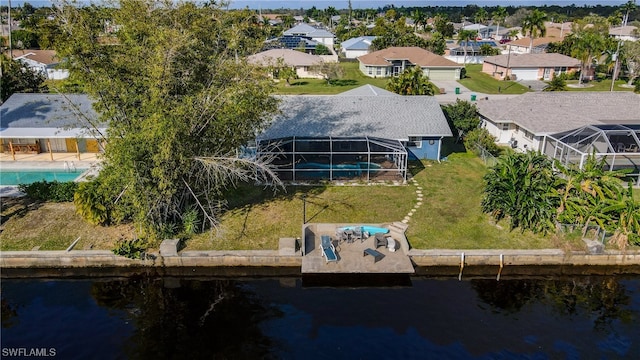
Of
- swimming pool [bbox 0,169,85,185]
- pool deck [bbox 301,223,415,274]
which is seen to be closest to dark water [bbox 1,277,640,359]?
pool deck [bbox 301,223,415,274]

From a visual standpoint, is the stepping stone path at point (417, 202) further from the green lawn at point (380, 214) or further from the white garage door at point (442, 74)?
the white garage door at point (442, 74)

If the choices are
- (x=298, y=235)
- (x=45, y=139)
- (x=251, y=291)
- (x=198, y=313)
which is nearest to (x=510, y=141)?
(x=298, y=235)

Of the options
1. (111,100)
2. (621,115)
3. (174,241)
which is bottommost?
(174,241)

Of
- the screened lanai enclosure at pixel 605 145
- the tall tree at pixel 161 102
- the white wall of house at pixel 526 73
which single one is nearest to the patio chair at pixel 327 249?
the tall tree at pixel 161 102

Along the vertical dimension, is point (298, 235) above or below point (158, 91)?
below

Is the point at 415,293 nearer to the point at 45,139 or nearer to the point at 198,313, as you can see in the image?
the point at 198,313

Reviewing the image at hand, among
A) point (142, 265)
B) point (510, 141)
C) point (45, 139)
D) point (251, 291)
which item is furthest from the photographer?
point (510, 141)

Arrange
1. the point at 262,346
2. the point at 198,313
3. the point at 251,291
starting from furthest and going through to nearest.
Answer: the point at 251,291 → the point at 198,313 → the point at 262,346
